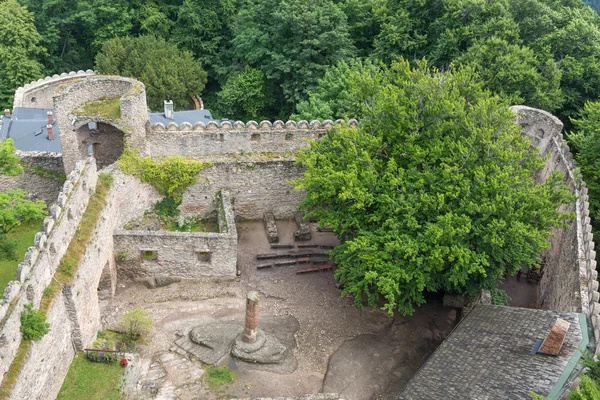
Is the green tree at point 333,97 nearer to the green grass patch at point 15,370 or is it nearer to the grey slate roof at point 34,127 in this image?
the grey slate roof at point 34,127

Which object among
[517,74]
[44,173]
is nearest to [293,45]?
[517,74]

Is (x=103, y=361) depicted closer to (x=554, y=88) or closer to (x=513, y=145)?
(x=513, y=145)

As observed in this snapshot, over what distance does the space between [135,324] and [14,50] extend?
34.0 m

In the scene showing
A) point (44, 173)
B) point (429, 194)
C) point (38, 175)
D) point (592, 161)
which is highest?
point (429, 194)

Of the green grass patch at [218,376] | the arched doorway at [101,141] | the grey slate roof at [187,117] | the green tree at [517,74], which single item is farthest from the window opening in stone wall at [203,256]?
the green tree at [517,74]

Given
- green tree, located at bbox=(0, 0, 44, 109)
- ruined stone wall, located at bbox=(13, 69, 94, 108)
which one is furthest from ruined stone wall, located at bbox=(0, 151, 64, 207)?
green tree, located at bbox=(0, 0, 44, 109)

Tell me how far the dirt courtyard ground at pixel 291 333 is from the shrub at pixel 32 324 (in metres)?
3.93

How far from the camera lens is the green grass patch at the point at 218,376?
20970 mm

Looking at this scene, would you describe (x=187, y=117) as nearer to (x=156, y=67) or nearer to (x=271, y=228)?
(x=156, y=67)

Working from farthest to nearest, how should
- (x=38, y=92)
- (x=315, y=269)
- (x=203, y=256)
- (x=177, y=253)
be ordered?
1. (x=38, y=92)
2. (x=315, y=269)
3. (x=203, y=256)
4. (x=177, y=253)

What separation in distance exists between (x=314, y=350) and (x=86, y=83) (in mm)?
16534

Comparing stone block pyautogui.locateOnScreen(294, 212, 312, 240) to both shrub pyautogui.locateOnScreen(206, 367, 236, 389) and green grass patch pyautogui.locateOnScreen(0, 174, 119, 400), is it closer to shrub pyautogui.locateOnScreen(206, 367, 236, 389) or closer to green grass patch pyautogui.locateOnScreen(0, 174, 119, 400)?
shrub pyautogui.locateOnScreen(206, 367, 236, 389)

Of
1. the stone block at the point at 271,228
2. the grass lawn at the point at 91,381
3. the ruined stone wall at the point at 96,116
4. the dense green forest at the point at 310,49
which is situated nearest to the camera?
the grass lawn at the point at 91,381

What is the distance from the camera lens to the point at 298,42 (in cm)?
3872
